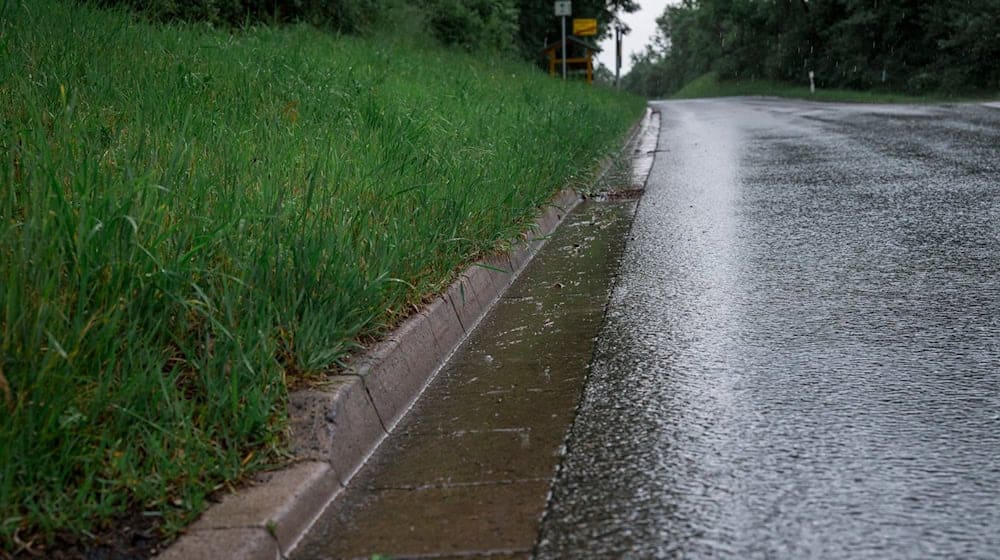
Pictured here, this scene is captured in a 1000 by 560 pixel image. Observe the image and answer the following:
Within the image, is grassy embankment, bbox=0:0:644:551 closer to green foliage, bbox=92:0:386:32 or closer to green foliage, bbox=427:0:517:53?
green foliage, bbox=92:0:386:32

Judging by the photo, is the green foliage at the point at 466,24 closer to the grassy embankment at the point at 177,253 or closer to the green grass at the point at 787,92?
the green grass at the point at 787,92

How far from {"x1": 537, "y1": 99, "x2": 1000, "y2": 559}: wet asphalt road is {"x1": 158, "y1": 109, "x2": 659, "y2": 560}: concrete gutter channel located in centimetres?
71

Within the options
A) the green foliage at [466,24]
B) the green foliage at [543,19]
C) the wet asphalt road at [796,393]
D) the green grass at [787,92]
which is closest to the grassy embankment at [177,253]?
the wet asphalt road at [796,393]

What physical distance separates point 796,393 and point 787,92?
53.1 meters

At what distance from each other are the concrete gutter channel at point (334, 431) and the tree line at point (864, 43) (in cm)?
4050

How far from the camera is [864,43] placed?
178ft

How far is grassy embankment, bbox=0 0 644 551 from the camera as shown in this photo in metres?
3.03

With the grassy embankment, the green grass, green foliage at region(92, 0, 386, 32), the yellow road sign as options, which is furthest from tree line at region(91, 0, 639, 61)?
the green grass

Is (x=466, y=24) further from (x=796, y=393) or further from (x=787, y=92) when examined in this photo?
(x=787, y=92)

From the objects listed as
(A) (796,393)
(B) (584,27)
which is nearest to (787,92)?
(B) (584,27)

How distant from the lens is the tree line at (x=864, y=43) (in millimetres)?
42750

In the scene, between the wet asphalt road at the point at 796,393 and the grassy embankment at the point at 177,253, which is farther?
the grassy embankment at the point at 177,253

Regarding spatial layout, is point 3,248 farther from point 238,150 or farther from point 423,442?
point 238,150

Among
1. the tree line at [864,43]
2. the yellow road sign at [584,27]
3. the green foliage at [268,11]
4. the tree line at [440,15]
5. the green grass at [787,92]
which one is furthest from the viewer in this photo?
the tree line at [864,43]
